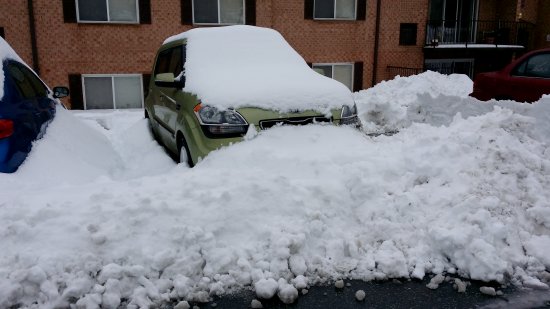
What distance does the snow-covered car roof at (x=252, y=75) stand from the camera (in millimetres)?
5168

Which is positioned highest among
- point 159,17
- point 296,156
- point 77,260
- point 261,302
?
point 159,17

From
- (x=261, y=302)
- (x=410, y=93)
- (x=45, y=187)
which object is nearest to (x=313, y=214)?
(x=261, y=302)

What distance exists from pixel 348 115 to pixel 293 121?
800 mm

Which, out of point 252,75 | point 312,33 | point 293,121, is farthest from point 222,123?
point 312,33

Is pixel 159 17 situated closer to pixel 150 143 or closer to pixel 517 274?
pixel 150 143

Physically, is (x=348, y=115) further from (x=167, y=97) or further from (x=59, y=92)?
(x=59, y=92)

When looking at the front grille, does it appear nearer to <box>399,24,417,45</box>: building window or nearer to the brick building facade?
the brick building facade

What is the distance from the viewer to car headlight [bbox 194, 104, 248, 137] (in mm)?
4945

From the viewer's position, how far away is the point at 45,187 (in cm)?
426

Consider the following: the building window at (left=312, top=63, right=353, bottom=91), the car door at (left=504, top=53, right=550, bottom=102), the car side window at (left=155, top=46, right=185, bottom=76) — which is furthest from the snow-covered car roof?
the building window at (left=312, top=63, right=353, bottom=91)

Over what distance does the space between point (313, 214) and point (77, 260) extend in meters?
1.85

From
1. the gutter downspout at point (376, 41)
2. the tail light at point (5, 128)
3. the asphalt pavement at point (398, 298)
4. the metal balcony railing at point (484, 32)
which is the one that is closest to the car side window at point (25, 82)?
the tail light at point (5, 128)

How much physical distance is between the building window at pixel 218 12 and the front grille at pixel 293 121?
33.1 ft

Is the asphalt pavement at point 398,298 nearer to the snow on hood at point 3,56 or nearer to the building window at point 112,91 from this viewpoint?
the snow on hood at point 3,56
